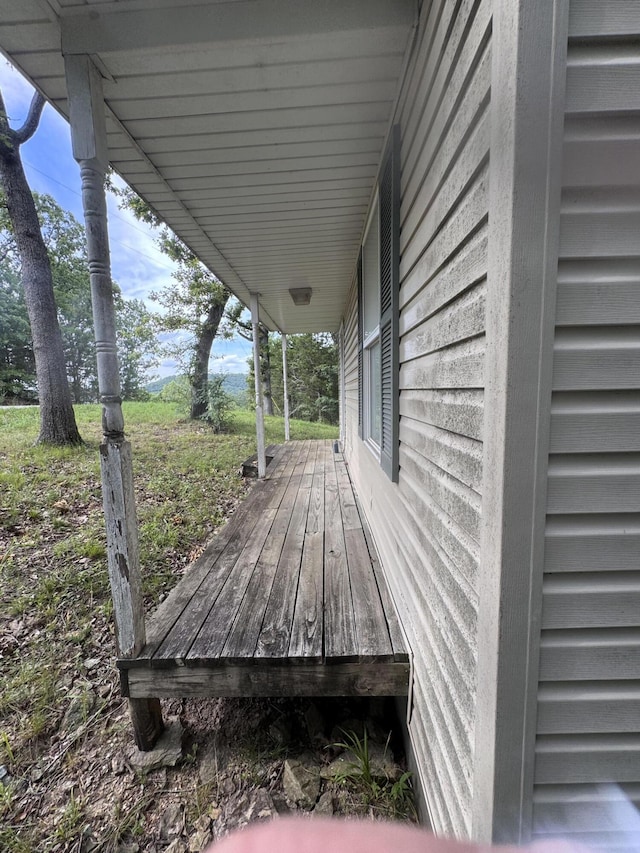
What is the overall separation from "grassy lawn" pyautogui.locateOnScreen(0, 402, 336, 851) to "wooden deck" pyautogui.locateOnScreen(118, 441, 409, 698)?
1.95 ft

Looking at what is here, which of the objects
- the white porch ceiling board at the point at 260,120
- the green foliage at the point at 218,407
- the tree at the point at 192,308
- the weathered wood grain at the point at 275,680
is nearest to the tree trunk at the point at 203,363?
the tree at the point at 192,308

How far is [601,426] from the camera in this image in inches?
29.6

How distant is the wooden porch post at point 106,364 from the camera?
144cm

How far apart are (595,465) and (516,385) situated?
24cm

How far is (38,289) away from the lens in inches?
261

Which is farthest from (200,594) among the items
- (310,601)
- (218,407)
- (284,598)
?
(218,407)

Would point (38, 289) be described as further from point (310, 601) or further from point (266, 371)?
point (266, 371)

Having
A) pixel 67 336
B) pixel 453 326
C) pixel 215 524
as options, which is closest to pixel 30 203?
pixel 215 524

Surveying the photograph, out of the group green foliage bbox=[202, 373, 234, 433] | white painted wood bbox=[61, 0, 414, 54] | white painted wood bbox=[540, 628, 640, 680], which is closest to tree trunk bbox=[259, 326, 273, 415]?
green foliage bbox=[202, 373, 234, 433]

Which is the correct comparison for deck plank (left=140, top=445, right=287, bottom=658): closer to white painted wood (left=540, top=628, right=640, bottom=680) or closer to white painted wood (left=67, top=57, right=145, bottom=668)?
white painted wood (left=67, top=57, right=145, bottom=668)

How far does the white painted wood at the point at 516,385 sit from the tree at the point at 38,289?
7.68m

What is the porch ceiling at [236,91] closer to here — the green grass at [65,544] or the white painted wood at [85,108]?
the white painted wood at [85,108]

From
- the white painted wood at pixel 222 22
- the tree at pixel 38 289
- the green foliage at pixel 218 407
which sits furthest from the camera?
the green foliage at pixel 218 407

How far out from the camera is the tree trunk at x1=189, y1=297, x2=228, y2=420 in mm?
11033
